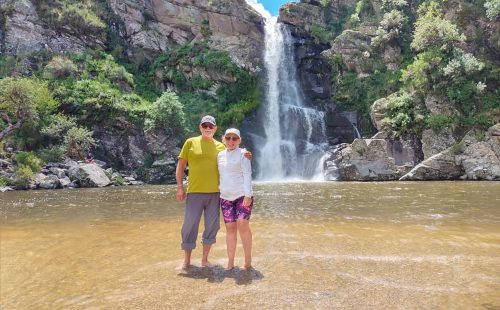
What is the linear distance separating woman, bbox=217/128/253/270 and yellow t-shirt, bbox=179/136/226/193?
132 mm

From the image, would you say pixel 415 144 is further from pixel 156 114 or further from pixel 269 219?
pixel 269 219

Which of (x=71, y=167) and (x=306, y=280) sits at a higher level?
(x=71, y=167)

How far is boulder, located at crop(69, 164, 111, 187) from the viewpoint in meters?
21.8

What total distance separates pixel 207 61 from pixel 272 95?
23.8 feet

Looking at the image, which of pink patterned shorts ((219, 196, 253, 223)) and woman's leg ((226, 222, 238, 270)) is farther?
pink patterned shorts ((219, 196, 253, 223))

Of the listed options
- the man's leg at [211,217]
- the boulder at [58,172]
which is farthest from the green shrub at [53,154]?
the man's leg at [211,217]

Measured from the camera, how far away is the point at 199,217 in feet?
16.0

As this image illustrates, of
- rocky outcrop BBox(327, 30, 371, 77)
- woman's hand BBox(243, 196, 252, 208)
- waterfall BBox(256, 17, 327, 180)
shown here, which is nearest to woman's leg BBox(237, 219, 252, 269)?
woman's hand BBox(243, 196, 252, 208)

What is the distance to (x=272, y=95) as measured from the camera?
34812 millimetres

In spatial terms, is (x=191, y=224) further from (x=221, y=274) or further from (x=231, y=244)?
(x=221, y=274)

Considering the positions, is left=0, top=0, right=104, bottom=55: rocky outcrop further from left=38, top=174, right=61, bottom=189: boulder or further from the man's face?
the man's face

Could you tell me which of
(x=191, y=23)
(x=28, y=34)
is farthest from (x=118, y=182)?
(x=191, y=23)

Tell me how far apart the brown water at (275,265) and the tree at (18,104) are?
18.5 m

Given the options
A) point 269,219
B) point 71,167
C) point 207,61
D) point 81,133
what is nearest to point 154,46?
point 207,61
